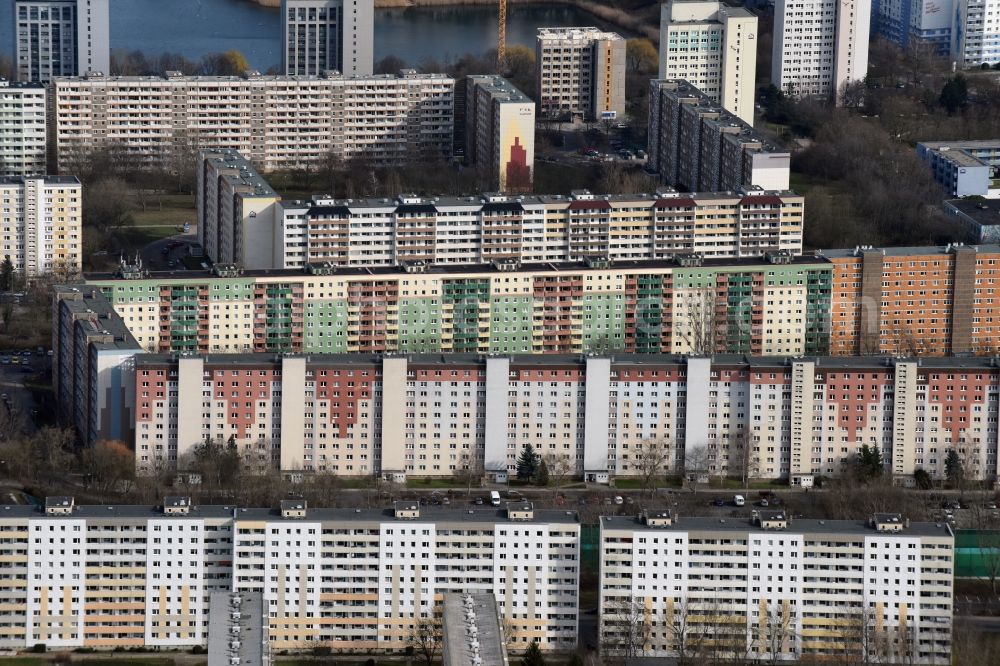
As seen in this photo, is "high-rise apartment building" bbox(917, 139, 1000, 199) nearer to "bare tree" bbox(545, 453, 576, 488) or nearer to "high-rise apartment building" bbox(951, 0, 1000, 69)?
"high-rise apartment building" bbox(951, 0, 1000, 69)

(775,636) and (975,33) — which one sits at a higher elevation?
(975,33)

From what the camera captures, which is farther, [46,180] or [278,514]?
[46,180]

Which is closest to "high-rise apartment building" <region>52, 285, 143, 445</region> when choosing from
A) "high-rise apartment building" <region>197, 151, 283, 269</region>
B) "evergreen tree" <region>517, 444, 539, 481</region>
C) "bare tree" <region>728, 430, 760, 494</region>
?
"high-rise apartment building" <region>197, 151, 283, 269</region>

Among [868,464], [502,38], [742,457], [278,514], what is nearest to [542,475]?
[742,457]

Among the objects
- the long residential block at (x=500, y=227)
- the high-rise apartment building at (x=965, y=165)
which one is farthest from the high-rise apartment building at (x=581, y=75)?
the long residential block at (x=500, y=227)

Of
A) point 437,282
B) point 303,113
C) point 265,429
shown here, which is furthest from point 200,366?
point 303,113

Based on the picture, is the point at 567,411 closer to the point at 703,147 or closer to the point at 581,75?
the point at 703,147

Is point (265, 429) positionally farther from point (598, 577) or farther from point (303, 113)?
point (303, 113)
